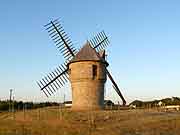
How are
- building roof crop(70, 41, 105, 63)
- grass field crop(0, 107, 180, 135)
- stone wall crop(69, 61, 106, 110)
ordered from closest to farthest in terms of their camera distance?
1. grass field crop(0, 107, 180, 135)
2. stone wall crop(69, 61, 106, 110)
3. building roof crop(70, 41, 105, 63)

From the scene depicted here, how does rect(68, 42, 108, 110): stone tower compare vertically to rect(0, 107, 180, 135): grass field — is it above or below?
above

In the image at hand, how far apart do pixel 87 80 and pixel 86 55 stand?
10.5 ft

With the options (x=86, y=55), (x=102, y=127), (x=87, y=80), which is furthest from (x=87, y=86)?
(x=102, y=127)

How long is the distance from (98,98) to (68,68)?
6.66m

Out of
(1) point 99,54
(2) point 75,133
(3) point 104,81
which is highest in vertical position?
(1) point 99,54

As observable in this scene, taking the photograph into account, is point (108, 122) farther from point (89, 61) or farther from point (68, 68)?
point (68, 68)

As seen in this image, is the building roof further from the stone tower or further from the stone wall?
the stone wall

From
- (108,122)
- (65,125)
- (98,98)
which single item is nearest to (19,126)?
(65,125)

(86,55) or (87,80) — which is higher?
(86,55)

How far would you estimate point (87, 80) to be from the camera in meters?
43.2

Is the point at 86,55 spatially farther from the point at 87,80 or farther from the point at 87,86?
the point at 87,86

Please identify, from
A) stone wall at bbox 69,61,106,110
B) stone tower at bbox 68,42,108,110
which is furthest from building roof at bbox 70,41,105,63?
stone wall at bbox 69,61,106,110

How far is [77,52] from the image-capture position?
152ft

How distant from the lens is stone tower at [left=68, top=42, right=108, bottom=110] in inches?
1694
